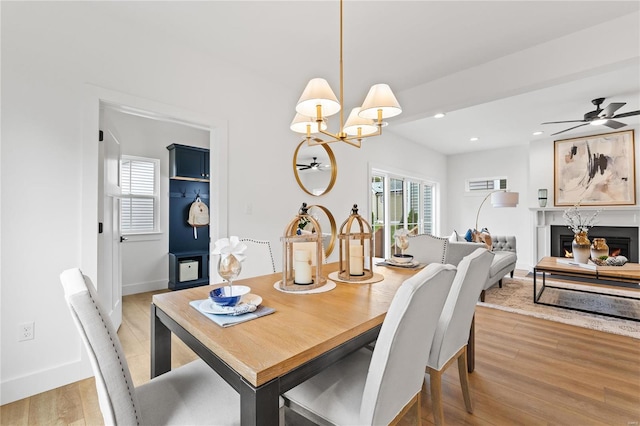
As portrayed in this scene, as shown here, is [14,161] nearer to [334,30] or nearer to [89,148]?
[89,148]

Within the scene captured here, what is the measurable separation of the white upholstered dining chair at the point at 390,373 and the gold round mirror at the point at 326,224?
2219 millimetres

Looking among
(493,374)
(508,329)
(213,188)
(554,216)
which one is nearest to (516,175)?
(554,216)

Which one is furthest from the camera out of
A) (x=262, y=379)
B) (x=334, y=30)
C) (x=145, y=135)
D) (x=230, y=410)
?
(x=145, y=135)

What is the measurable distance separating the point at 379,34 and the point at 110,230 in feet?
9.39

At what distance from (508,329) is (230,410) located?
2.92 metres

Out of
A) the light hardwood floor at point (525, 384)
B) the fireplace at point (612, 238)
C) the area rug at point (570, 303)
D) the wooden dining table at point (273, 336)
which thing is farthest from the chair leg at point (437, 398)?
the fireplace at point (612, 238)

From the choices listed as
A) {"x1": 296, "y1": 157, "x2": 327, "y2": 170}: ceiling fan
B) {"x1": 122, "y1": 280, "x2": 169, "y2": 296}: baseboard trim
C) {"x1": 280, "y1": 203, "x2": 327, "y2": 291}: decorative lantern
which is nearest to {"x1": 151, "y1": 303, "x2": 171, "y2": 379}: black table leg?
{"x1": 280, "y1": 203, "x2": 327, "y2": 291}: decorative lantern

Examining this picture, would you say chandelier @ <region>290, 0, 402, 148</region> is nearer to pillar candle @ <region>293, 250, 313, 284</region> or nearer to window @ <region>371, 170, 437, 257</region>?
pillar candle @ <region>293, 250, 313, 284</region>

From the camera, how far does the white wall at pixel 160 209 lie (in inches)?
157

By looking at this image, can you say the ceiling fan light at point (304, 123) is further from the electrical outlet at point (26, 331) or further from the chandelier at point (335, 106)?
the electrical outlet at point (26, 331)

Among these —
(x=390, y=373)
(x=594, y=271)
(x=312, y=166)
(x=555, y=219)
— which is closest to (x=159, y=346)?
(x=390, y=373)

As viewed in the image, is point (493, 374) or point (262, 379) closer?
point (262, 379)

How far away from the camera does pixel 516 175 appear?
6.23m

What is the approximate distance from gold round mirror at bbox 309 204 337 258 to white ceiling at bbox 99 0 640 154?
1.30 m
